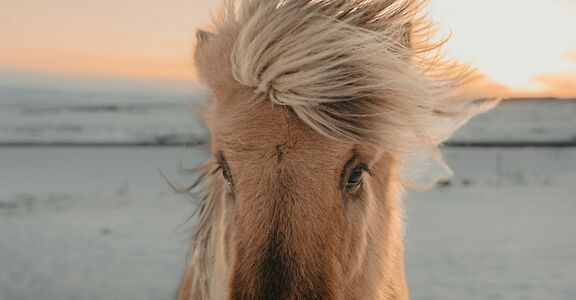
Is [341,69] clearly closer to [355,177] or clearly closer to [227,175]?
[355,177]

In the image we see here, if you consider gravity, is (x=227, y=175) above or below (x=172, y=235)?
above

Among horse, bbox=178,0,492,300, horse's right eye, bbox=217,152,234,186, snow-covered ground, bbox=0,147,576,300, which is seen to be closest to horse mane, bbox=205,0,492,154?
horse, bbox=178,0,492,300

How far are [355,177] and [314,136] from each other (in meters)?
0.23

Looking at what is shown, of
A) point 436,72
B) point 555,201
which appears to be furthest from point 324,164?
point 555,201

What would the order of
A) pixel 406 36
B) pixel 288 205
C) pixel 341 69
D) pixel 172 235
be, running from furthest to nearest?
1. pixel 172 235
2. pixel 406 36
3. pixel 341 69
4. pixel 288 205

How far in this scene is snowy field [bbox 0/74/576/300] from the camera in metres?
6.55

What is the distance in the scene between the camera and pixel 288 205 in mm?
1881

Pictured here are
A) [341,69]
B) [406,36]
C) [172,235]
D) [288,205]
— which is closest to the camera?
[288,205]

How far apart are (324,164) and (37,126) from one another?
24886mm

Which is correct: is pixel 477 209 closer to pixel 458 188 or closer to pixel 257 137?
pixel 458 188

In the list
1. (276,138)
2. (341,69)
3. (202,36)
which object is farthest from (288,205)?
(202,36)

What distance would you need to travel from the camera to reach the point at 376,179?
7.72ft

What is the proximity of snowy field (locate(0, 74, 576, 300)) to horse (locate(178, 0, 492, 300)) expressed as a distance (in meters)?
0.84

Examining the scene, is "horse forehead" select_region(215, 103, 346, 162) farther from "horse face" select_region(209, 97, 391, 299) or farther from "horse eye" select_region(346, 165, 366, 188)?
"horse eye" select_region(346, 165, 366, 188)
